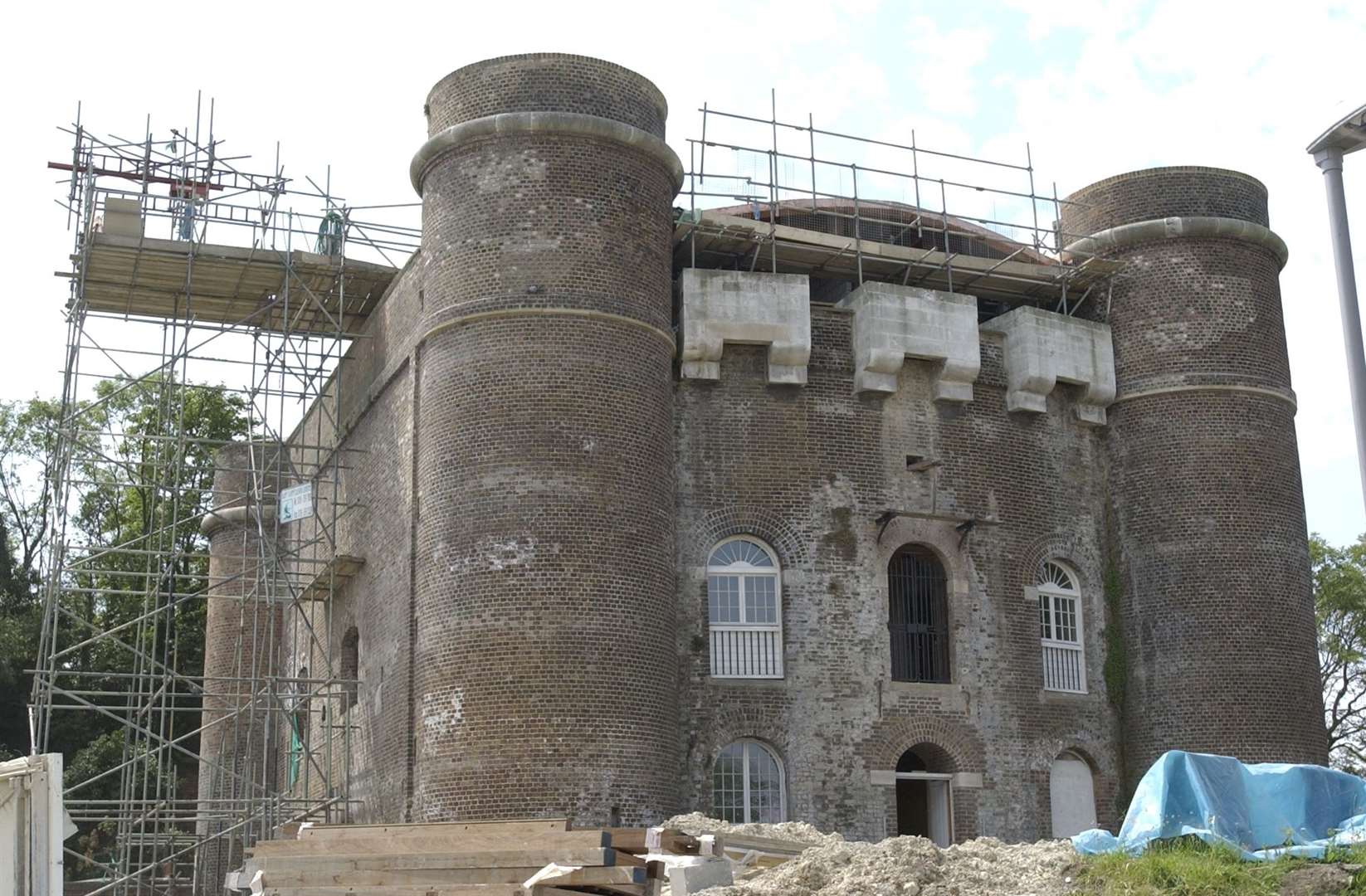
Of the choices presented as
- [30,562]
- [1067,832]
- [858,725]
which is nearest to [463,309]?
[858,725]

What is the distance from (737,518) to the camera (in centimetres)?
2794

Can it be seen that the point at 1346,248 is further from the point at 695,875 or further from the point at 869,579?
the point at 869,579

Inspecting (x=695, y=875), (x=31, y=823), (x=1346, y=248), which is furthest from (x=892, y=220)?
(x=31, y=823)

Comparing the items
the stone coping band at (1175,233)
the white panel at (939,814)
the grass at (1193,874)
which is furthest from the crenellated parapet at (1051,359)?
the grass at (1193,874)

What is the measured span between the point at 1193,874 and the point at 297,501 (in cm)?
1798

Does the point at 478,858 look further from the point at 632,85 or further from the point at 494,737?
the point at 632,85

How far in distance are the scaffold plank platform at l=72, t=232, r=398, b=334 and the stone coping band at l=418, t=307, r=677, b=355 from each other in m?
4.68

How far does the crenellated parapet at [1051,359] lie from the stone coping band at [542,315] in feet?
22.5

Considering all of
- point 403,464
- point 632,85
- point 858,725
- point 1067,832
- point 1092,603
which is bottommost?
point 1067,832

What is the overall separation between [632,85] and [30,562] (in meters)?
35.3

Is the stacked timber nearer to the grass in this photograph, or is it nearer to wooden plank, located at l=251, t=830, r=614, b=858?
wooden plank, located at l=251, t=830, r=614, b=858

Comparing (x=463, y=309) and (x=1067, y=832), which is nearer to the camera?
(x=463, y=309)

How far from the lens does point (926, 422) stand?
2958 centimetres

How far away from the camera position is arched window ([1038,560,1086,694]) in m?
29.6
